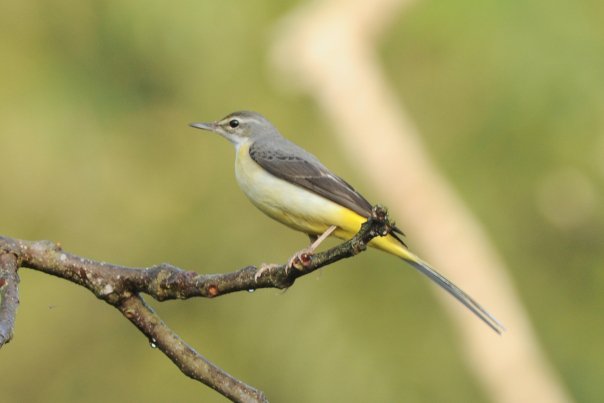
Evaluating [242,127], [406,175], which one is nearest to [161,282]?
[242,127]

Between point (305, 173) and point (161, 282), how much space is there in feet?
5.98

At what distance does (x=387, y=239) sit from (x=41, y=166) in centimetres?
554

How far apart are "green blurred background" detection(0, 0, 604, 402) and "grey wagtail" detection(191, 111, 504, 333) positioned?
12.6 feet

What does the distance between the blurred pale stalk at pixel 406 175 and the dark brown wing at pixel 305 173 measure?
3825 mm

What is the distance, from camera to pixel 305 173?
5500mm

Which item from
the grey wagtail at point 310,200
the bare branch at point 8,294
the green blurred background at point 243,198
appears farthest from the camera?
the green blurred background at point 243,198

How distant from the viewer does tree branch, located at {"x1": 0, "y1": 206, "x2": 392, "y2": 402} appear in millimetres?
3416

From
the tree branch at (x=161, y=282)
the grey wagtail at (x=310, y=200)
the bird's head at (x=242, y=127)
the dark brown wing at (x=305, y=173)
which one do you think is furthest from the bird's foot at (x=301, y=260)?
the bird's head at (x=242, y=127)

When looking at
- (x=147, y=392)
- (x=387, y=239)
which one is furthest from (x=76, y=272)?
(x=147, y=392)

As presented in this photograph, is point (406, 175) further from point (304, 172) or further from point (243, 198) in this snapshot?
point (304, 172)

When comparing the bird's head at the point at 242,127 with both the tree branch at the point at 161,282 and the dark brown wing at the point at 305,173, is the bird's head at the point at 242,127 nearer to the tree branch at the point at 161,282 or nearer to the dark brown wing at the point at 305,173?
the dark brown wing at the point at 305,173

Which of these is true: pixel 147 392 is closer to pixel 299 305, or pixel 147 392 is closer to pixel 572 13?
pixel 299 305

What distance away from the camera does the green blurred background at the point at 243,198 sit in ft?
31.7

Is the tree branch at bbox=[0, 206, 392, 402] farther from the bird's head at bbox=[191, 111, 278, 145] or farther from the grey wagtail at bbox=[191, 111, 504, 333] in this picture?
the bird's head at bbox=[191, 111, 278, 145]
